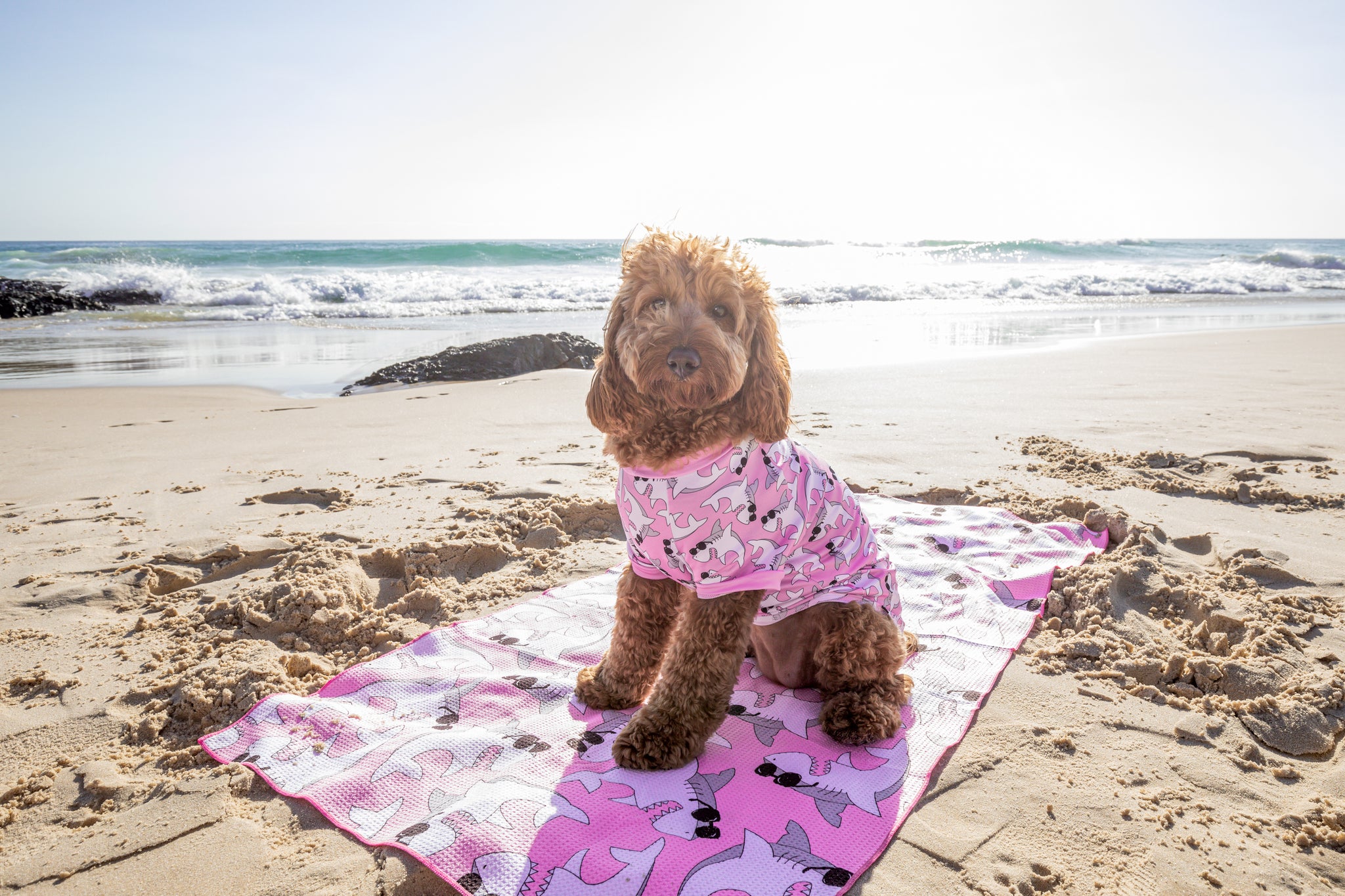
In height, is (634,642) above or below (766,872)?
above

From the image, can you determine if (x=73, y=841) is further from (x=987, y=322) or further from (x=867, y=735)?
(x=987, y=322)

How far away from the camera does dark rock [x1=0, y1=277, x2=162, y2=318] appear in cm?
1597

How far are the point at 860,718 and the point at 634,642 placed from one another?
84 cm

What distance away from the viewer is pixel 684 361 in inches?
90.7

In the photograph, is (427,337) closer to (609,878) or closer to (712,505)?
(712,505)

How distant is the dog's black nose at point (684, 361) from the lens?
2.30 meters

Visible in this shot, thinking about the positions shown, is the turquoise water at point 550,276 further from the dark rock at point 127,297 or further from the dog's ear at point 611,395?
the dog's ear at point 611,395

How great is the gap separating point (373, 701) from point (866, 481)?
3.64m

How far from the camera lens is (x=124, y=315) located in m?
16.2

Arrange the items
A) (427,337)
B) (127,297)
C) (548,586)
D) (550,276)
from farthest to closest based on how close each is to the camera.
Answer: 1. (550,276)
2. (127,297)
3. (427,337)
4. (548,586)

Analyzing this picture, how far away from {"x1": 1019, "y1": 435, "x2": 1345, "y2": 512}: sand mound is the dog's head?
11.7 ft

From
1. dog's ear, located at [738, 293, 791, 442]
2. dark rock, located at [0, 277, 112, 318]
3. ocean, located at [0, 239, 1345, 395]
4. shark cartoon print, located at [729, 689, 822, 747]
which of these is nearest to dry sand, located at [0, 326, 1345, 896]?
shark cartoon print, located at [729, 689, 822, 747]

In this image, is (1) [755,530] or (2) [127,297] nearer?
(1) [755,530]

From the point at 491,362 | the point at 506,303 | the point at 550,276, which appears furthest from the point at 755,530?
the point at 550,276
